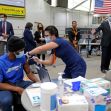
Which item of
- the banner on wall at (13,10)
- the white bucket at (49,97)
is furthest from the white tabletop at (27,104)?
the banner on wall at (13,10)

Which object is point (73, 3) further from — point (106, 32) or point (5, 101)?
point (5, 101)

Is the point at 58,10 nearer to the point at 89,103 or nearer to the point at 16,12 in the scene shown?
the point at 16,12

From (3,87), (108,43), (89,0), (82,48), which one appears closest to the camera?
(3,87)

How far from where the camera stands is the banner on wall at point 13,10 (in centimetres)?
816

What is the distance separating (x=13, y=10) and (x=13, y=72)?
21.6 feet

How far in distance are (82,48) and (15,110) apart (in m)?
7.47

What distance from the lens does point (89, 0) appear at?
502 inches

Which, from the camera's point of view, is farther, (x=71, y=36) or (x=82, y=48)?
(x=82, y=48)

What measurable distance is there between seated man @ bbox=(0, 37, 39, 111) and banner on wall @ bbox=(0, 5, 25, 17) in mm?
6048

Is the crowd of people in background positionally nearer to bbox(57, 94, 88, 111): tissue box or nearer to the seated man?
the seated man

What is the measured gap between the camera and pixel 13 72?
2.38 meters

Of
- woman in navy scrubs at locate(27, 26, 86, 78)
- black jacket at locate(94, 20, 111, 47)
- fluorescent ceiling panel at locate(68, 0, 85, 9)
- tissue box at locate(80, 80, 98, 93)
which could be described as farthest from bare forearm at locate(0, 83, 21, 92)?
fluorescent ceiling panel at locate(68, 0, 85, 9)

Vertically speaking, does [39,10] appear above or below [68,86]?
above

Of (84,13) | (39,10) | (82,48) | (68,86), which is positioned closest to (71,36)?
(82,48)
